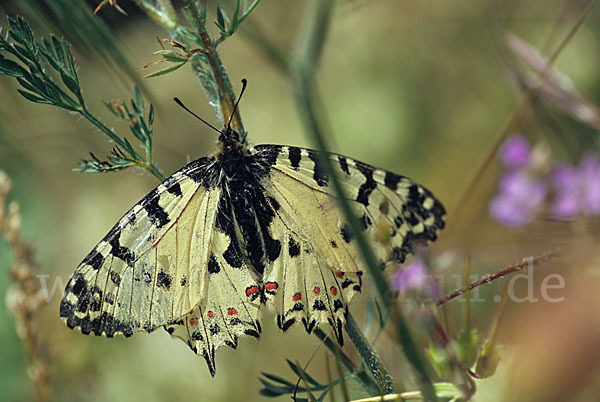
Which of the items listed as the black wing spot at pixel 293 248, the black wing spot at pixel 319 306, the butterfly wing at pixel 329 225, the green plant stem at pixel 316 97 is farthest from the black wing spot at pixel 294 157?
the green plant stem at pixel 316 97

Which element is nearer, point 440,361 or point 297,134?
point 440,361

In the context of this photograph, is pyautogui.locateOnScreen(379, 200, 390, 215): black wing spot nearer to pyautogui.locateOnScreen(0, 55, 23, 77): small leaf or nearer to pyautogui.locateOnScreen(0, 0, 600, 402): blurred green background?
pyautogui.locateOnScreen(0, 55, 23, 77): small leaf

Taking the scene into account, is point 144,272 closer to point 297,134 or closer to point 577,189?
point 577,189

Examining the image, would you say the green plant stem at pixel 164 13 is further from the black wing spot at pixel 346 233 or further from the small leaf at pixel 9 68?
the black wing spot at pixel 346 233

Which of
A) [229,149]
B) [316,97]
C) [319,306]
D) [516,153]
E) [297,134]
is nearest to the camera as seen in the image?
[316,97]

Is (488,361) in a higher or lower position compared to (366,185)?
lower

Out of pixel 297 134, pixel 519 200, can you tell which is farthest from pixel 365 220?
pixel 297 134

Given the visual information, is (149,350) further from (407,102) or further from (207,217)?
(407,102)
